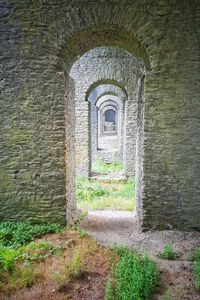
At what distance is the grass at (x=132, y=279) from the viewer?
3663 millimetres

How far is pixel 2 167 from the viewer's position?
230 inches

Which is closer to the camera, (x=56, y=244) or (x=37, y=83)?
(x=56, y=244)

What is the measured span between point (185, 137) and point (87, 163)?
669 centimetres

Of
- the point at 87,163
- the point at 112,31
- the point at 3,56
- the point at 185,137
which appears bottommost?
the point at 87,163

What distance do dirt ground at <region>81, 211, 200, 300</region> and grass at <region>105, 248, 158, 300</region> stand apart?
167 mm

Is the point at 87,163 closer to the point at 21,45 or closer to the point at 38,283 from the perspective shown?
the point at 21,45

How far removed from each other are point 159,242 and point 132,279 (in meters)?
1.71

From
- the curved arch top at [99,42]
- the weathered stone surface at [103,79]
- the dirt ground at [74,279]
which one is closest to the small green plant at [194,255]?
the dirt ground at [74,279]

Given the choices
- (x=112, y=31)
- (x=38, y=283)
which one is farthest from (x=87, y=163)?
(x=38, y=283)

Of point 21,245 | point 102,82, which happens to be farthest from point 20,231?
point 102,82

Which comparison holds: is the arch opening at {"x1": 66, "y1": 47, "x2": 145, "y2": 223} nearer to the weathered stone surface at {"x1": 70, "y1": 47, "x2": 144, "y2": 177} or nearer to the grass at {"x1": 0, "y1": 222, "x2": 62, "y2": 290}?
the weathered stone surface at {"x1": 70, "y1": 47, "x2": 144, "y2": 177}

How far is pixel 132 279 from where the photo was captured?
398cm

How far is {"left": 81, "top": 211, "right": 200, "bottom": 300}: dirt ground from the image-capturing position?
397cm

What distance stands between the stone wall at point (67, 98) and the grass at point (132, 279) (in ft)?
5.00
